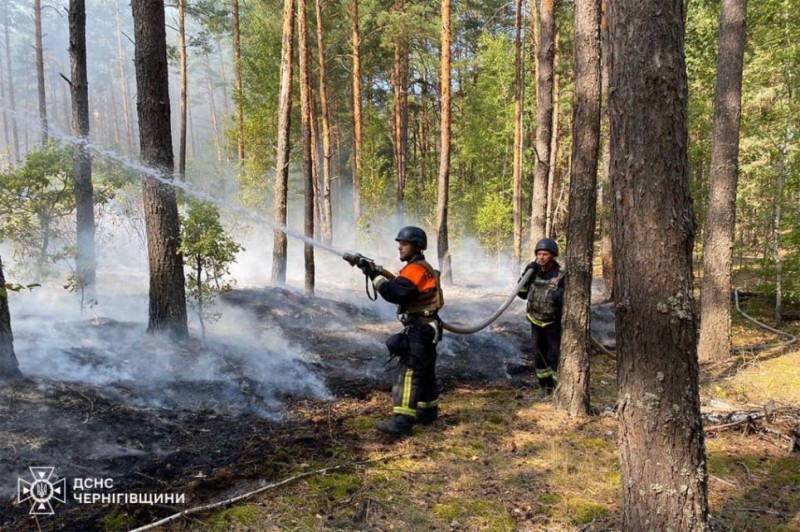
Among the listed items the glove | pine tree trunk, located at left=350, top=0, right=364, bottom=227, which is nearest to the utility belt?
the glove

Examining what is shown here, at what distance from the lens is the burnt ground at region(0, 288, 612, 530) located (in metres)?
3.68

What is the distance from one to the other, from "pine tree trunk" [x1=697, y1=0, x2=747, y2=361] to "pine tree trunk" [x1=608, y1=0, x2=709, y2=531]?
6630 millimetres

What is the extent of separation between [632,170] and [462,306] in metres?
11.0

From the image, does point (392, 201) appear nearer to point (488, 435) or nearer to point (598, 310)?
point (598, 310)

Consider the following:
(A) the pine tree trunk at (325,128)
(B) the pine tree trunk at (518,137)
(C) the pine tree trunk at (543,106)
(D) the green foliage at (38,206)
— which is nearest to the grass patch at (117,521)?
(D) the green foliage at (38,206)

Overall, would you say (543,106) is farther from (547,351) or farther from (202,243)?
(202,243)

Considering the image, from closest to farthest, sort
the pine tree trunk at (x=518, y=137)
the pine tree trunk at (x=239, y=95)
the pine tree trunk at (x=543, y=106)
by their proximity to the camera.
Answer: the pine tree trunk at (x=543, y=106) < the pine tree trunk at (x=518, y=137) < the pine tree trunk at (x=239, y=95)

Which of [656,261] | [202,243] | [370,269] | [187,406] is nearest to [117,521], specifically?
[187,406]

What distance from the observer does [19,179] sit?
8.36 metres

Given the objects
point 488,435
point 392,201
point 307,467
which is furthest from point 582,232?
point 392,201

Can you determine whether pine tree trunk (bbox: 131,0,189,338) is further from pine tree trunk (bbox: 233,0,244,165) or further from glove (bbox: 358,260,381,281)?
pine tree trunk (bbox: 233,0,244,165)

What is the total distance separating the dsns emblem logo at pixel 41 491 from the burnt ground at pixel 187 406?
5 centimetres

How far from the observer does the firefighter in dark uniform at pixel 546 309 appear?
633 centimetres

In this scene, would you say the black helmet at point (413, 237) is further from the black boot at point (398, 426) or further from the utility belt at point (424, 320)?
the black boot at point (398, 426)
